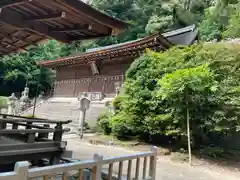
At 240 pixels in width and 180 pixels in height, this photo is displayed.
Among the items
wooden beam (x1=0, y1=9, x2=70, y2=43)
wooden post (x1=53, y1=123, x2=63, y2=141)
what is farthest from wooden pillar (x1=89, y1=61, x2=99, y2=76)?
wooden beam (x1=0, y1=9, x2=70, y2=43)

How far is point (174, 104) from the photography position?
7.95m

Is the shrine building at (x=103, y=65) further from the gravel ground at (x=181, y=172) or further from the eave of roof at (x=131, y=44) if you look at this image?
the gravel ground at (x=181, y=172)

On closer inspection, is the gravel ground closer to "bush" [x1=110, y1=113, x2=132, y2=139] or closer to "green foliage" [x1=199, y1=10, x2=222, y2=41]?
"bush" [x1=110, y1=113, x2=132, y2=139]

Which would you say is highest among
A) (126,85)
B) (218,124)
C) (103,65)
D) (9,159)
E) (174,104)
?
(103,65)

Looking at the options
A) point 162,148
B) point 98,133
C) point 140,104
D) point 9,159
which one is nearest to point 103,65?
point 98,133

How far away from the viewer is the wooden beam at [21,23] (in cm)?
362

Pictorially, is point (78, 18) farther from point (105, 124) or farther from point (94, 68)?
point (94, 68)

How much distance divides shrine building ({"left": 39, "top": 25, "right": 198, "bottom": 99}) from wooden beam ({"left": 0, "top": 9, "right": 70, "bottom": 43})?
29.6ft

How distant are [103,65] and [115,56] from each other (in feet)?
6.29

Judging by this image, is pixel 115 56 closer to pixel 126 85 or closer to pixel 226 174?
pixel 126 85

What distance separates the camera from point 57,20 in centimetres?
390

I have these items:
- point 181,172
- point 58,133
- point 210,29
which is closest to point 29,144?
point 58,133

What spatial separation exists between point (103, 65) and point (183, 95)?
10718mm

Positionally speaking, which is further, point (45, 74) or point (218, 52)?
point (45, 74)
